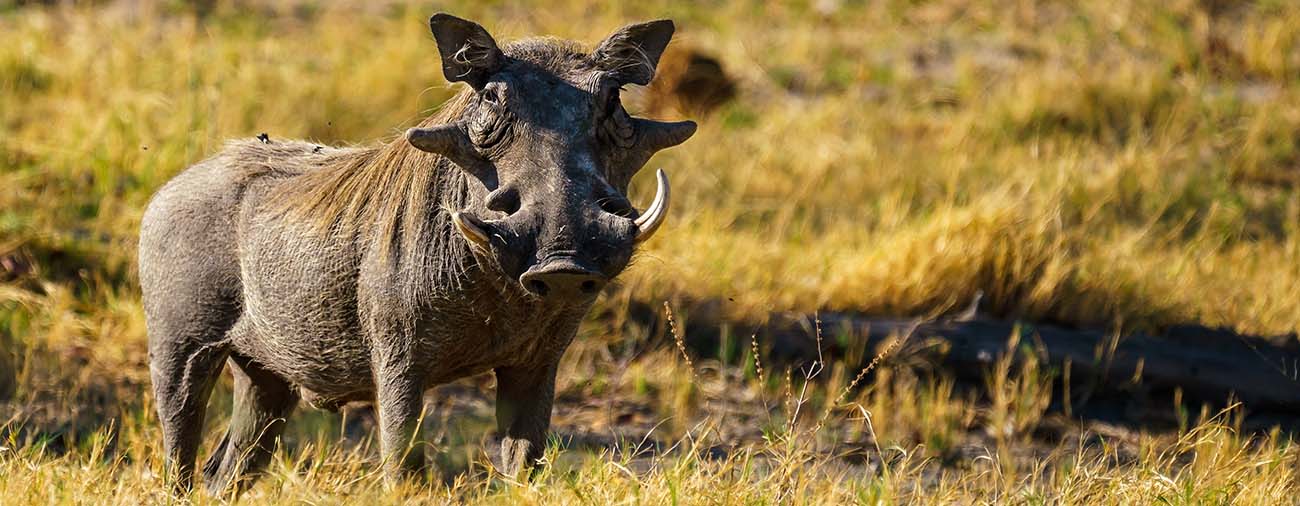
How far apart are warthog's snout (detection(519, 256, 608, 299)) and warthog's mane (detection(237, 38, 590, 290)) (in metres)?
0.38

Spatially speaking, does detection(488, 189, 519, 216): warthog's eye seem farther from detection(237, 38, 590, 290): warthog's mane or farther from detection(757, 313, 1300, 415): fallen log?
detection(757, 313, 1300, 415): fallen log

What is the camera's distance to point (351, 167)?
3.86 m

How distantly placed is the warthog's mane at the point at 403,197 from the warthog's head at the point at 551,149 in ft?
0.05

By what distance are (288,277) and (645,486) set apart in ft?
3.06

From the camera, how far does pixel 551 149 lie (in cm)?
330

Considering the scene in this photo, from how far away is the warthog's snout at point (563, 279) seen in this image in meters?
3.02

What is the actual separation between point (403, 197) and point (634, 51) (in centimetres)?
59

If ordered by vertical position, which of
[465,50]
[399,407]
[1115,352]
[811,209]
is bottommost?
[1115,352]

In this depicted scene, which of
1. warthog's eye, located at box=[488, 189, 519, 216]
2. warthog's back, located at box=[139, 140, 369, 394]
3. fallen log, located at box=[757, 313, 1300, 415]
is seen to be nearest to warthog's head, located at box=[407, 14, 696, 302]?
warthog's eye, located at box=[488, 189, 519, 216]

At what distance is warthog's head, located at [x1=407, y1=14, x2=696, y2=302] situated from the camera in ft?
10.2

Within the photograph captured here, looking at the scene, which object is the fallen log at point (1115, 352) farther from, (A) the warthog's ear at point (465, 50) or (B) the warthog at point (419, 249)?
(A) the warthog's ear at point (465, 50)

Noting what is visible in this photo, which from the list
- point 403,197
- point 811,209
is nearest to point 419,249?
point 403,197

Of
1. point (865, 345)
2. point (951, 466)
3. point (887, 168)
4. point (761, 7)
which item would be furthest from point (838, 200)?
point (761, 7)

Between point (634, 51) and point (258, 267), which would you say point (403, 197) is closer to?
point (258, 267)
